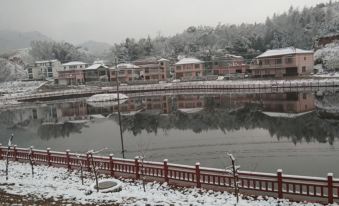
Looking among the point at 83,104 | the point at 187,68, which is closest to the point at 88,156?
the point at 83,104

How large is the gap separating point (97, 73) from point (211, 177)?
94.6m

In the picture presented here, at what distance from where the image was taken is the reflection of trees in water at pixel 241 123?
30864 mm

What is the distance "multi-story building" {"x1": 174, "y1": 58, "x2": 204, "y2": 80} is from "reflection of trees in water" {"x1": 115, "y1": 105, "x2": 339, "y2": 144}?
48.0m

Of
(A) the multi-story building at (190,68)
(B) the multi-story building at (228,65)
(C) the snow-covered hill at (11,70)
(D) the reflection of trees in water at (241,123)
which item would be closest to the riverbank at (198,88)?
(A) the multi-story building at (190,68)

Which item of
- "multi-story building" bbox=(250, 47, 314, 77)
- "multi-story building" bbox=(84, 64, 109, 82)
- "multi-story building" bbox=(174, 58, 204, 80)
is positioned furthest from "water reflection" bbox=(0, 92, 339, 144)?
"multi-story building" bbox=(84, 64, 109, 82)

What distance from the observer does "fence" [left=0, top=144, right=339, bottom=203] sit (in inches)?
536

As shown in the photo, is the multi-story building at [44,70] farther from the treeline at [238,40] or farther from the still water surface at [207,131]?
the still water surface at [207,131]

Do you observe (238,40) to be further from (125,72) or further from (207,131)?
(207,131)

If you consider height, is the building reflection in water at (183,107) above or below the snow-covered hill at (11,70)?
below

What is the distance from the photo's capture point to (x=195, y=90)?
267 feet

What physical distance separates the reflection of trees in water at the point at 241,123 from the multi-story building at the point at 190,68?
4802 cm

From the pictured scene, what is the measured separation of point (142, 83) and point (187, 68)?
13.8 metres

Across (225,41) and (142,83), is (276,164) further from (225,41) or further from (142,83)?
(225,41)

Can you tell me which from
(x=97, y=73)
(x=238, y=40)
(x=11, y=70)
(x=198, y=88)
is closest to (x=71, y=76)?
(x=97, y=73)
